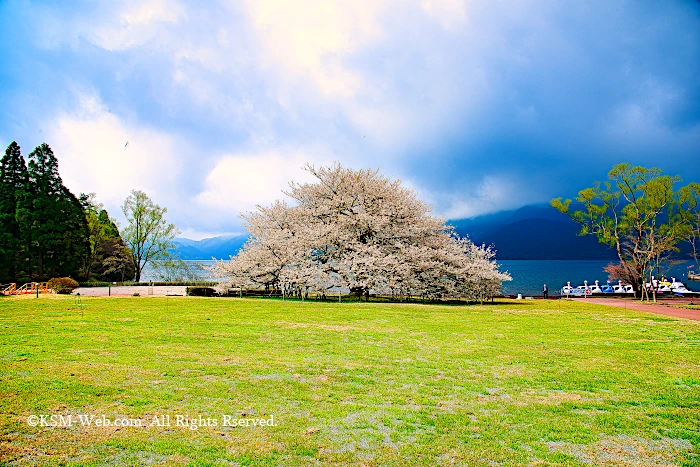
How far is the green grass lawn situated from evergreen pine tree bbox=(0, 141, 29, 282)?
116 ft

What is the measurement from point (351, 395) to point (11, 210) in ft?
161

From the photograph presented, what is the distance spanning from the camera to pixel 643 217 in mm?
34656

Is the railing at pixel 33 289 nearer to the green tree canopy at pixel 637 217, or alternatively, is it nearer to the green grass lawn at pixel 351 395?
the green grass lawn at pixel 351 395

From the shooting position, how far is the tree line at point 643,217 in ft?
104

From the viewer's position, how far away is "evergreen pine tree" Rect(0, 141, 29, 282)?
1592 inches

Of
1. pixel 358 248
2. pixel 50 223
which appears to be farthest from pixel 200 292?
pixel 50 223

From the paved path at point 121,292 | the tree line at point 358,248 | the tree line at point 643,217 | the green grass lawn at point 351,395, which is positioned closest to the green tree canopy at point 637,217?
the tree line at point 643,217

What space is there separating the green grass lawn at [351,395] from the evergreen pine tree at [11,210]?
1388 inches

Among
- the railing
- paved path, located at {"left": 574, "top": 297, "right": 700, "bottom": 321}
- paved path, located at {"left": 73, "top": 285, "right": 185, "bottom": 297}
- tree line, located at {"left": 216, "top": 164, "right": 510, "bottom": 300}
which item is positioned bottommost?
paved path, located at {"left": 574, "top": 297, "right": 700, "bottom": 321}

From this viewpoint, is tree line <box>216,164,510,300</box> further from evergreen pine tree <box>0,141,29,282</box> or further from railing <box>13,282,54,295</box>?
evergreen pine tree <box>0,141,29,282</box>

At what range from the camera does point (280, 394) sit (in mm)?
6707

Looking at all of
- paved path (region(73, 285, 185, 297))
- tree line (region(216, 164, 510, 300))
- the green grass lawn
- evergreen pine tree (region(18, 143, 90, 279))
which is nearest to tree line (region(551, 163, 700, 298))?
tree line (region(216, 164, 510, 300))

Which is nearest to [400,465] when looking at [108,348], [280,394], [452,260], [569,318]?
[280,394]

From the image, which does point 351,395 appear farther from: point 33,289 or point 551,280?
point 551,280
